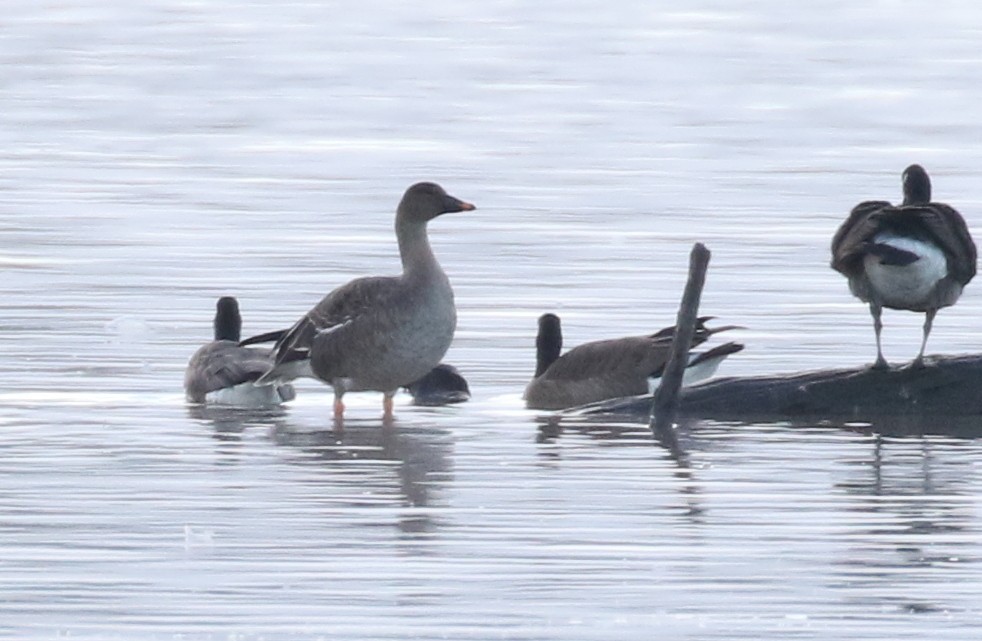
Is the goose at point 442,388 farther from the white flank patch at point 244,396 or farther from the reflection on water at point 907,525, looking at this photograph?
the reflection on water at point 907,525

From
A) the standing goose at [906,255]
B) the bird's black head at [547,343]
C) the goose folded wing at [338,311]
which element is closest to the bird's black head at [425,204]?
the goose folded wing at [338,311]

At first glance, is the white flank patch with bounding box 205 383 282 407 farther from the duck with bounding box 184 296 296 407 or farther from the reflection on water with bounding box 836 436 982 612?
the reflection on water with bounding box 836 436 982 612

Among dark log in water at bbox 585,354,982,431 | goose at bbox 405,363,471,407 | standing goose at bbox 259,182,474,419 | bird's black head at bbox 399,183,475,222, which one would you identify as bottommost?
goose at bbox 405,363,471,407

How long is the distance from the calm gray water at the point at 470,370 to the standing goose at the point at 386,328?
352mm

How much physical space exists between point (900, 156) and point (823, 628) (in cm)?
2882

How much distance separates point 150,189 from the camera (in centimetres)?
3328

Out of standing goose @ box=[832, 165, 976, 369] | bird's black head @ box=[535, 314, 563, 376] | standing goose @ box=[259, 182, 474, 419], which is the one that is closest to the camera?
standing goose @ box=[832, 165, 976, 369]

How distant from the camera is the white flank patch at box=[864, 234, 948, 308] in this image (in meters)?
16.3

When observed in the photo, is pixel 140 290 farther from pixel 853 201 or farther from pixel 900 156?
pixel 900 156

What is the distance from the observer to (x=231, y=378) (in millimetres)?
18203

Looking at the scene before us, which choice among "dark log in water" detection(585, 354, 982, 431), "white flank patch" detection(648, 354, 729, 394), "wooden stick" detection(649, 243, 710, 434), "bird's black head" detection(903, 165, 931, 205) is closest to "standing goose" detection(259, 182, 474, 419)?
"wooden stick" detection(649, 243, 710, 434)

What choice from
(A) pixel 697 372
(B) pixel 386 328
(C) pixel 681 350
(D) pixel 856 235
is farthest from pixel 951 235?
(B) pixel 386 328

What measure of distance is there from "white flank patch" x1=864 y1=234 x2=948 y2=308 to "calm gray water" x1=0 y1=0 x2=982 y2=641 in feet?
3.11

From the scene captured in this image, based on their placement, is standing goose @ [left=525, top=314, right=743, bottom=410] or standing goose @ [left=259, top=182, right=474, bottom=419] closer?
standing goose @ [left=259, top=182, right=474, bottom=419]
